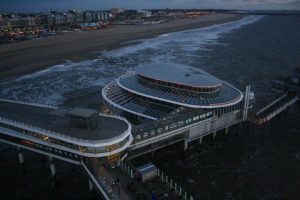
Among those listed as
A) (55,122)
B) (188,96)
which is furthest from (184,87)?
(55,122)

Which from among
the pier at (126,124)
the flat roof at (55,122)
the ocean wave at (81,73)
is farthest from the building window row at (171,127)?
the ocean wave at (81,73)

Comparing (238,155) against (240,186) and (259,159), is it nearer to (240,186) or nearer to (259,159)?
(259,159)

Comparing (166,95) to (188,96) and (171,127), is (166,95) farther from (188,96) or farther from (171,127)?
(171,127)

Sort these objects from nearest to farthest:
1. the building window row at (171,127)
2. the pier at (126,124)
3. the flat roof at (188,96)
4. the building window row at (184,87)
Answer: the pier at (126,124) → the building window row at (171,127) → the flat roof at (188,96) → the building window row at (184,87)

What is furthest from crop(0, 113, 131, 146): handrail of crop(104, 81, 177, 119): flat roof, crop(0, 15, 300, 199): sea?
crop(104, 81, 177, 119): flat roof

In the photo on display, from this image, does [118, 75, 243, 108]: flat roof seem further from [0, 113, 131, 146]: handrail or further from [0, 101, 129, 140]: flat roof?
[0, 113, 131, 146]: handrail

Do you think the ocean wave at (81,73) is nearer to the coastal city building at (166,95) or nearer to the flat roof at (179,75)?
the coastal city building at (166,95)

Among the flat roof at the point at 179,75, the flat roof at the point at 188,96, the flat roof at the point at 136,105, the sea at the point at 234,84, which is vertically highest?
the flat roof at the point at 179,75
